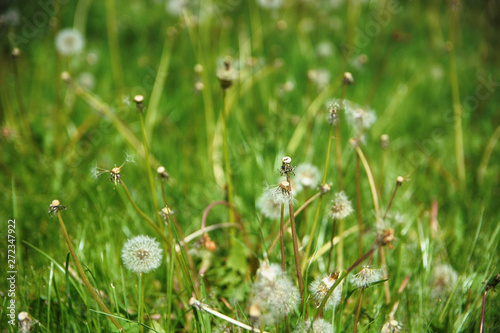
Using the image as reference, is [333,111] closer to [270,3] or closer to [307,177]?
[307,177]

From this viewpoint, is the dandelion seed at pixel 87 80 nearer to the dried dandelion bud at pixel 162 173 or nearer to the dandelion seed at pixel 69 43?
the dandelion seed at pixel 69 43

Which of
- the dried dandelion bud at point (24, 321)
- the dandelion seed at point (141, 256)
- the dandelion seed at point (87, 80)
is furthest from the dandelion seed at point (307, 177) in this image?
the dandelion seed at point (87, 80)

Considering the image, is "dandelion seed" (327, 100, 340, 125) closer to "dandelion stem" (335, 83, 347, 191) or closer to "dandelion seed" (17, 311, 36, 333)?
"dandelion stem" (335, 83, 347, 191)

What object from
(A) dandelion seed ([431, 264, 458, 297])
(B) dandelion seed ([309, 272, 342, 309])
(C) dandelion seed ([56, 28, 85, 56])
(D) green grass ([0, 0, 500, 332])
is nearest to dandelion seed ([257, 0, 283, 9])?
(D) green grass ([0, 0, 500, 332])

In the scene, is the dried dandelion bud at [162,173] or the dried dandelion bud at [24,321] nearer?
the dried dandelion bud at [24,321]

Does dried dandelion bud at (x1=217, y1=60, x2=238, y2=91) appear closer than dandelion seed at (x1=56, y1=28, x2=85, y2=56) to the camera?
Yes

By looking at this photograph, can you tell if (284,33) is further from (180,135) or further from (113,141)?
(113,141)
